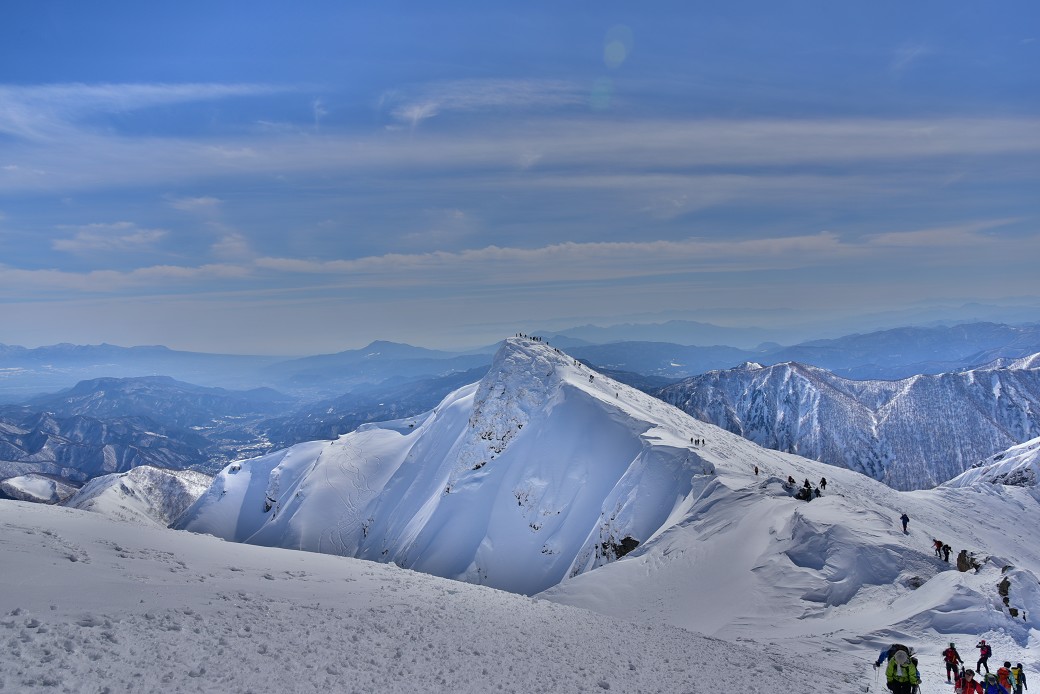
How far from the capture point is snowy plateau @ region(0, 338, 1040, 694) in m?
17.3

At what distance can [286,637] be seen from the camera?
19172mm

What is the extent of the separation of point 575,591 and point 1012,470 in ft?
429

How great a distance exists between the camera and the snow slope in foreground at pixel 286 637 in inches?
604

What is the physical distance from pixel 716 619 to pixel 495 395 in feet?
212

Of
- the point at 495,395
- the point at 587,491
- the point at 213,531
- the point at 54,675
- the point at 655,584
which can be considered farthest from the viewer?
the point at 213,531

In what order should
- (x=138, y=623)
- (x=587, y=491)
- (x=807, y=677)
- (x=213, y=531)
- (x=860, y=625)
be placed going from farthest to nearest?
(x=213, y=531) → (x=587, y=491) → (x=860, y=625) → (x=807, y=677) → (x=138, y=623)

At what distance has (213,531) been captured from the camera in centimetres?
15475

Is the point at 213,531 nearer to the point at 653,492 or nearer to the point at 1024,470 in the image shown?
the point at 653,492

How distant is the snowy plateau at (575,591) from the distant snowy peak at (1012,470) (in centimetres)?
4796

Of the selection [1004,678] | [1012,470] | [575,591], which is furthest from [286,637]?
[1012,470]

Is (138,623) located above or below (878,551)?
above

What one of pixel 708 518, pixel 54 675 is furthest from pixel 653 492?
pixel 54 675

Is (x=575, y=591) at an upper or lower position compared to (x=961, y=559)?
lower

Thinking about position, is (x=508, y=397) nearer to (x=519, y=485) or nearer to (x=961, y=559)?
(x=519, y=485)
